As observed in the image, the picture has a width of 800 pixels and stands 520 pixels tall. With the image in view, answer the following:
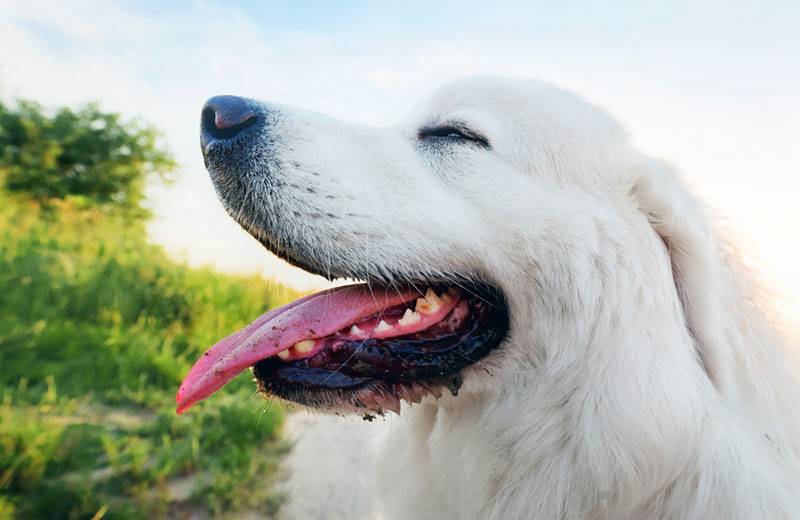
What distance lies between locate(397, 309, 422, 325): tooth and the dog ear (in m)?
0.77

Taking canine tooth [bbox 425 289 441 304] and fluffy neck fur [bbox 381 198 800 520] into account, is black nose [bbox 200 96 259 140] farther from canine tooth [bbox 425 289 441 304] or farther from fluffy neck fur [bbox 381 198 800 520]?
fluffy neck fur [bbox 381 198 800 520]

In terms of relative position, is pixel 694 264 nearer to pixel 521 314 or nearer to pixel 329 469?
pixel 521 314

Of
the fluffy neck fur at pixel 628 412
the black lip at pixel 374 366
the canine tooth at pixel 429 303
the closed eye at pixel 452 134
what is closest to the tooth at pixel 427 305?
the canine tooth at pixel 429 303

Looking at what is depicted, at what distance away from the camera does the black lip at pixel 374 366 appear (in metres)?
1.85

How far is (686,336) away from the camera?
1735 mm

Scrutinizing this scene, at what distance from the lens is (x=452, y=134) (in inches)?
82.4

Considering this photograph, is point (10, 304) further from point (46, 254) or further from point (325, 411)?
point (325, 411)

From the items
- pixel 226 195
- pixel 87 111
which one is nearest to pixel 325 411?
pixel 226 195

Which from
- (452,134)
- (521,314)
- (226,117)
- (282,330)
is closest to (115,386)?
(282,330)

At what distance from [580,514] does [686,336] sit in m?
0.58

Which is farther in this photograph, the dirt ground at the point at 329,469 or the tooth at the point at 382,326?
the dirt ground at the point at 329,469

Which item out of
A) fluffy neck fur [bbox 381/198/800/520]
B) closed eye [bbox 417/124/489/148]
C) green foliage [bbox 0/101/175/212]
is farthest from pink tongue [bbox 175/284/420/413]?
green foliage [bbox 0/101/175/212]

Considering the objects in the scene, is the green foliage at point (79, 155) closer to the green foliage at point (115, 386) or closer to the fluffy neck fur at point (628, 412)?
the green foliage at point (115, 386)

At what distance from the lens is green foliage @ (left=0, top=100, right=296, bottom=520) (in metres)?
3.09
